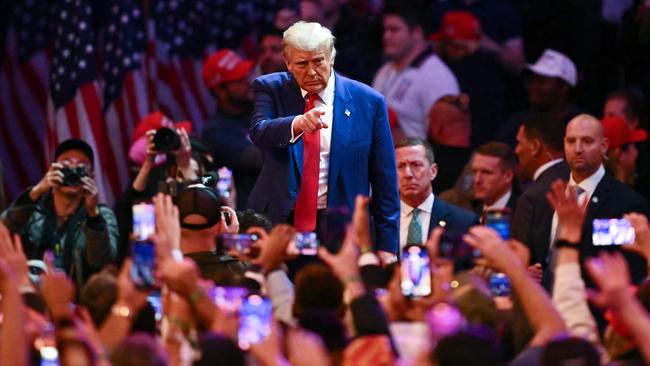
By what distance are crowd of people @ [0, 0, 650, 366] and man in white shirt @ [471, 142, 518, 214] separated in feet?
0.04

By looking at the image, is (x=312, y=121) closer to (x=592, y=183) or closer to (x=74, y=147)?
(x=592, y=183)

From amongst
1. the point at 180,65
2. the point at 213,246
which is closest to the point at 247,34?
the point at 180,65

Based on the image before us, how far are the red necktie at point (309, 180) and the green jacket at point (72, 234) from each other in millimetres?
1665

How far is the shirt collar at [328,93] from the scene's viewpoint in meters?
8.13

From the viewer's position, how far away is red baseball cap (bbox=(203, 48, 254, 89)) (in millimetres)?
11289

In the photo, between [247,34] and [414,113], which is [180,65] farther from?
[414,113]

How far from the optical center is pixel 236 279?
22.0ft

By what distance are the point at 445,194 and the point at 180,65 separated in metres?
2.78

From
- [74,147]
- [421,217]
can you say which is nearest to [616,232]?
[421,217]

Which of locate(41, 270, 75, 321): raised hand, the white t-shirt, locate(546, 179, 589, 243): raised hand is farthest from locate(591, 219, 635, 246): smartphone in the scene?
the white t-shirt

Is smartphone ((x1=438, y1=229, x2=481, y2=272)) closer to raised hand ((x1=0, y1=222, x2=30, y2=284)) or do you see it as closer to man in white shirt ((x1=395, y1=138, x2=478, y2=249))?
raised hand ((x1=0, y1=222, x2=30, y2=284))

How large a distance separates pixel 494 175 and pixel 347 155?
2.16m

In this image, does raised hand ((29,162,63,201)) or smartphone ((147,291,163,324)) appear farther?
raised hand ((29,162,63,201))

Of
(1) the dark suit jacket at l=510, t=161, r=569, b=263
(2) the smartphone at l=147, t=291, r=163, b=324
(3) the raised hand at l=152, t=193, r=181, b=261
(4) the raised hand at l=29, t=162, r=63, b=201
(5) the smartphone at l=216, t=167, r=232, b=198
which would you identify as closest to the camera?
(3) the raised hand at l=152, t=193, r=181, b=261
